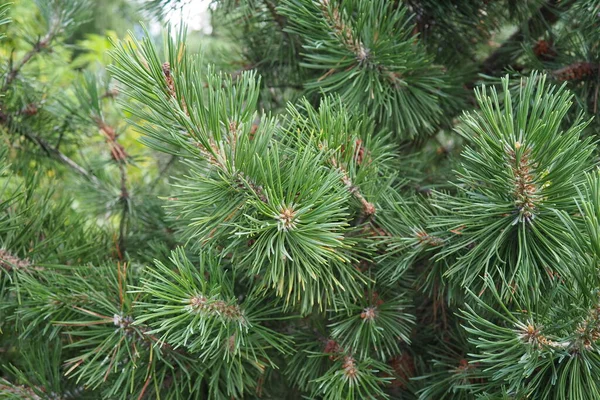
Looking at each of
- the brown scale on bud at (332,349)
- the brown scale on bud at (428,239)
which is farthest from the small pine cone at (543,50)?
the brown scale on bud at (332,349)

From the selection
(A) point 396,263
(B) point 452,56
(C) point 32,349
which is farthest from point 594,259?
(C) point 32,349

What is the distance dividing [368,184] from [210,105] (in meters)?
0.20

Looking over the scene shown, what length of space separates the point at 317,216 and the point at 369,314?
0.60 ft

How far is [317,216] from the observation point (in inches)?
18.3

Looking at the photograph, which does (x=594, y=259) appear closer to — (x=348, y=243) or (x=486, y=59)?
(x=348, y=243)

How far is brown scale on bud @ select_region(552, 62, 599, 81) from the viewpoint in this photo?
684mm

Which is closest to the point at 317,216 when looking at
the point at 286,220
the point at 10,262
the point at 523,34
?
the point at 286,220

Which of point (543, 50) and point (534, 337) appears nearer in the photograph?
point (534, 337)

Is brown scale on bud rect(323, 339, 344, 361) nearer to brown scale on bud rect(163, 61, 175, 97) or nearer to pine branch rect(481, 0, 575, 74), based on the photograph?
brown scale on bud rect(163, 61, 175, 97)

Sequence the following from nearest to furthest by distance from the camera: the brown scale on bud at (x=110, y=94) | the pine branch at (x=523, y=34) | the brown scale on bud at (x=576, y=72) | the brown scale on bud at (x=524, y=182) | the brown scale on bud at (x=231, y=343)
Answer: the brown scale on bud at (x=524, y=182), the brown scale on bud at (x=231, y=343), the brown scale on bud at (x=576, y=72), the pine branch at (x=523, y=34), the brown scale on bud at (x=110, y=94)

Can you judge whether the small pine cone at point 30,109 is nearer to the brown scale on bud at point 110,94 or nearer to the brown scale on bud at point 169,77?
the brown scale on bud at point 110,94

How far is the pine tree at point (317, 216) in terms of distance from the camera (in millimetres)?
463

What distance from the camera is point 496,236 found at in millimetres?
508

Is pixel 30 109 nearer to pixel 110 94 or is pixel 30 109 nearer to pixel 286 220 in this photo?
pixel 110 94
